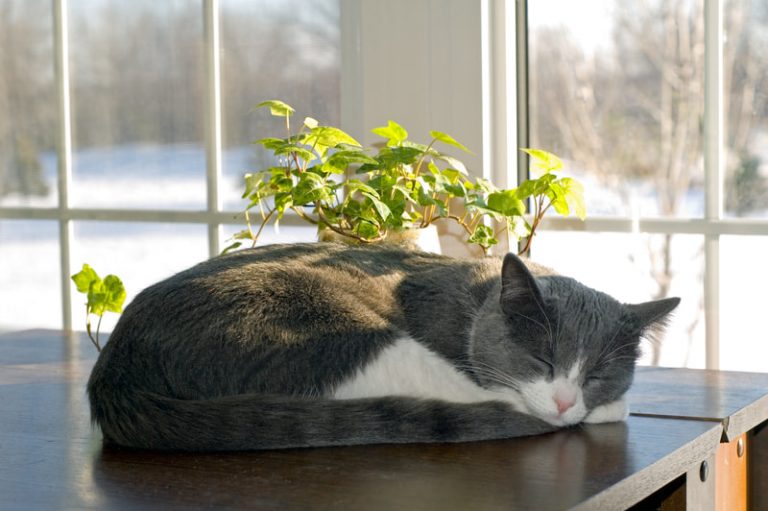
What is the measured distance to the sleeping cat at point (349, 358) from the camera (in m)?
1.18

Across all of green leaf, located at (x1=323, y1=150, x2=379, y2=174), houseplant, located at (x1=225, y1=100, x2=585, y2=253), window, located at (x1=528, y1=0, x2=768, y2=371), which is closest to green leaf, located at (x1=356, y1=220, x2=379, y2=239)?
houseplant, located at (x1=225, y1=100, x2=585, y2=253)

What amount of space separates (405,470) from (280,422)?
0.16 meters

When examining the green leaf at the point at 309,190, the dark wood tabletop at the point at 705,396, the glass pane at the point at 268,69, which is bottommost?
the dark wood tabletop at the point at 705,396

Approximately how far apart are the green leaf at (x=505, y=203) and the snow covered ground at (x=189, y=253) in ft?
1.74

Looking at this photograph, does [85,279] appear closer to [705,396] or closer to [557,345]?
[557,345]

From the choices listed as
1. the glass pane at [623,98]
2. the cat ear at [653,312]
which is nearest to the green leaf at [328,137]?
the glass pane at [623,98]

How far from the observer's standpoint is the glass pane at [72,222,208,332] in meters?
2.88

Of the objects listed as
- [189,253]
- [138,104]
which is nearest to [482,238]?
[189,253]

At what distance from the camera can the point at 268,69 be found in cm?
271

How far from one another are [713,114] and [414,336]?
1.05 meters

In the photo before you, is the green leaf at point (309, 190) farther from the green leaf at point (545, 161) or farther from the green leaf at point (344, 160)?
the green leaf at point (545, 161)

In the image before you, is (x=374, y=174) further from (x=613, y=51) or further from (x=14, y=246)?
(x=14, y=246)

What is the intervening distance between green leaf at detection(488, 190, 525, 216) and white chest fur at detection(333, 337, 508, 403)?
504 mm

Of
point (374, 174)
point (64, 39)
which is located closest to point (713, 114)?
point (374, 174)
